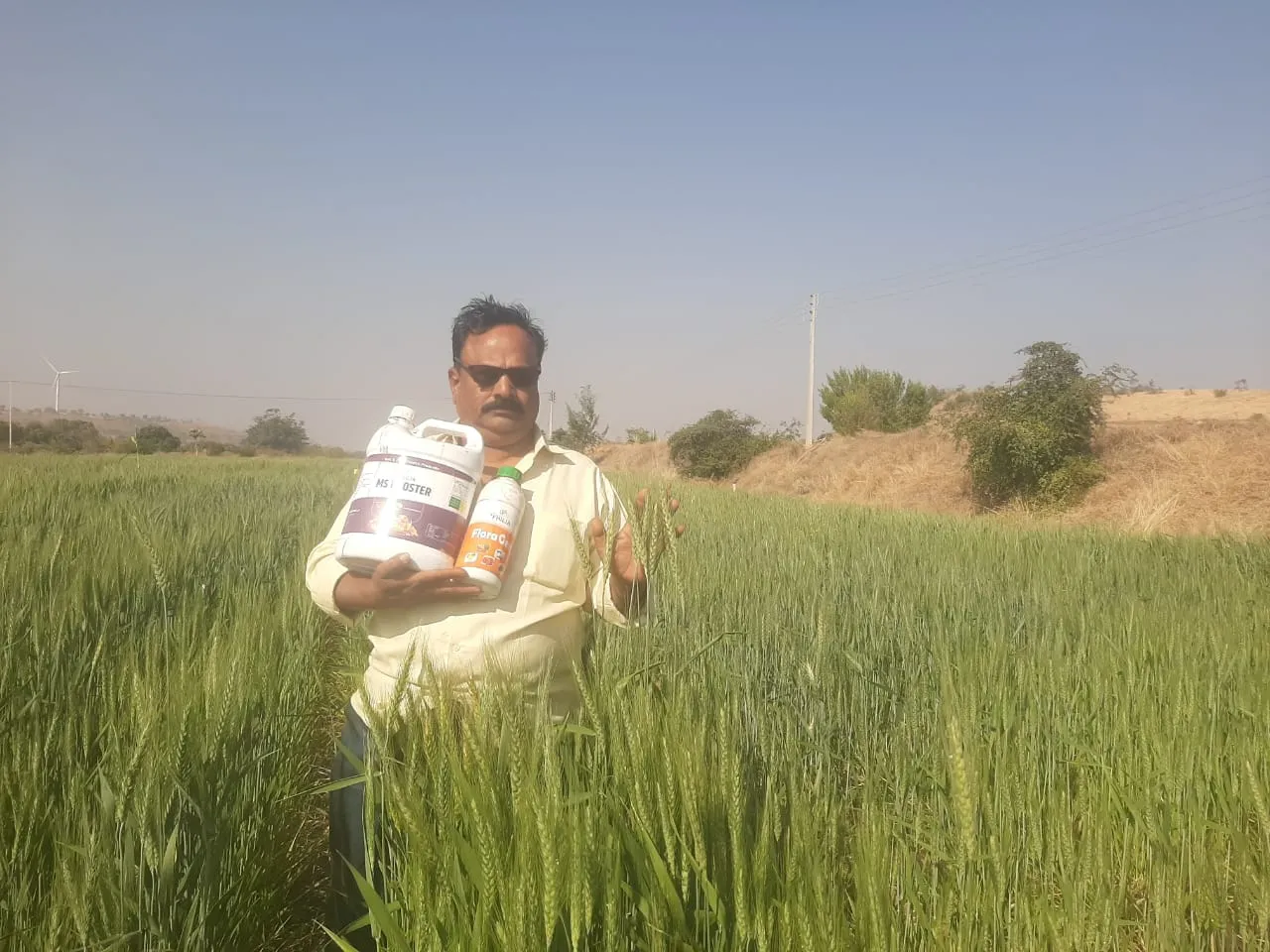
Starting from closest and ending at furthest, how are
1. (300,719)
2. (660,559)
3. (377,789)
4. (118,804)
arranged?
1. (118,804)
2. (377,789)
3. (660,559)
4. (300,719)

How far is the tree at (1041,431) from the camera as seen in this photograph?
15.7 m

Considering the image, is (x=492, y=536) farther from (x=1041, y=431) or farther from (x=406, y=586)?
(x=1041, y=431)

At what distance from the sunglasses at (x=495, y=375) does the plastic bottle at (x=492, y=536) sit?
483 millimetres

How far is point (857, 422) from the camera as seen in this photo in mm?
30109

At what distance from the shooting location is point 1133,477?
49.8 ft

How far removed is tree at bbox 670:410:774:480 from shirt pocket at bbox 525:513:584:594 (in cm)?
2836

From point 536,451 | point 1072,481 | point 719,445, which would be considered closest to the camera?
point 536,451

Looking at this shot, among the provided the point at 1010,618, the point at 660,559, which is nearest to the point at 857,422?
the point at 1010,618

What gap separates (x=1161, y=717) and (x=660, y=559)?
5.33 feet

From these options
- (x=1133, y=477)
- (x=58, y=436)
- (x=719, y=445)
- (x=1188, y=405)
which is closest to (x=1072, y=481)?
(x=1133, y=477)

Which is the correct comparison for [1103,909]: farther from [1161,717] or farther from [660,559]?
[1161,717]

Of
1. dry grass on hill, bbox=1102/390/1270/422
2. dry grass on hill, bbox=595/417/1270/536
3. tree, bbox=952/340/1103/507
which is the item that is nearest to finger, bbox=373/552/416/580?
dry grass on hill, bbox=595/417/1270/536

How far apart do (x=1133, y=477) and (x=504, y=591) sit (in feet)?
55.8

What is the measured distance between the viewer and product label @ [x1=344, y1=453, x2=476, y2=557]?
1.65 metres
